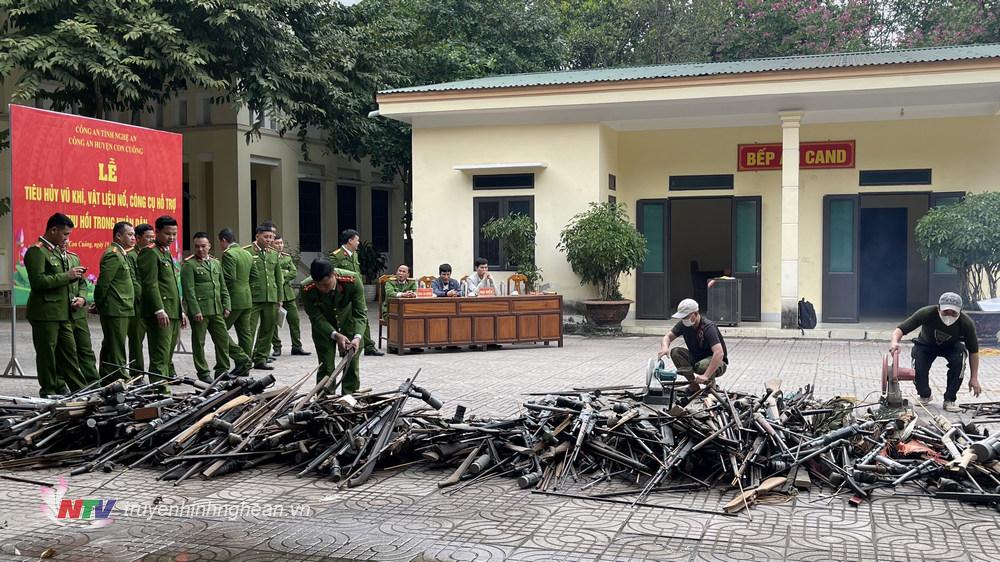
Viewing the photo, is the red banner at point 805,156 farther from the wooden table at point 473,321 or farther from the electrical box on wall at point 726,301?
the wooden table at point 473,321

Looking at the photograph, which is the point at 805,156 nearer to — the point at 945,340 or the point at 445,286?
the point at 445,286

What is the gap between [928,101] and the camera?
1688 centimetres

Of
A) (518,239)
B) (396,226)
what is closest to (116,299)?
(518,239)

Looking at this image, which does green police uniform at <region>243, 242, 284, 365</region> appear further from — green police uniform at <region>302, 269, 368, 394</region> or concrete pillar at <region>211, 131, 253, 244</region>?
concrete pillar at <region>211, 131, 253, 244</region>

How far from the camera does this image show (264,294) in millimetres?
12602

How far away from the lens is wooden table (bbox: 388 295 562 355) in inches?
568

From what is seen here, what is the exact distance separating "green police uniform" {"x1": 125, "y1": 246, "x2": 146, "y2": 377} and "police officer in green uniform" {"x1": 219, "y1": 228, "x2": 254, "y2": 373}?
144 centimetres

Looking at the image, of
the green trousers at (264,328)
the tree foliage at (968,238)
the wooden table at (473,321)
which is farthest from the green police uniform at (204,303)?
the tree foliage at (968,238)

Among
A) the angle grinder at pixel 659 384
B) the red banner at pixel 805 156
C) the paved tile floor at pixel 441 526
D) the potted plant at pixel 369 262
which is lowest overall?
the paved tile floor at pixel 441 526

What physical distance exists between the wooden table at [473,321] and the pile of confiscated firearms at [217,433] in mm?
6731

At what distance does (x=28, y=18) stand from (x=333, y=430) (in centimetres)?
1682

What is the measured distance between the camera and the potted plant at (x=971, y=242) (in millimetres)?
15555

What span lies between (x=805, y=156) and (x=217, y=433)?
48.7 feet

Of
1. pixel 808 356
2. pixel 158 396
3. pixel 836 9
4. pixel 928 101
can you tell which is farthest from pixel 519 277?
pixel 836 9
